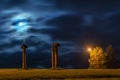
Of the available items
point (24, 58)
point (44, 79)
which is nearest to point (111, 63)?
point (24, 58)

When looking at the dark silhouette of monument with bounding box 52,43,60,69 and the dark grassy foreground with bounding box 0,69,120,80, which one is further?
the dark silhouette of monument with bounding box 52,43,60,69

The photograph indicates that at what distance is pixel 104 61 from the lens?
101m

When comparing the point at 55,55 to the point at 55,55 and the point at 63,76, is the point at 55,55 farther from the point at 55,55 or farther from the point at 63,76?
the point at 63,76

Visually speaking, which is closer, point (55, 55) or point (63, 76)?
point (63, 76)

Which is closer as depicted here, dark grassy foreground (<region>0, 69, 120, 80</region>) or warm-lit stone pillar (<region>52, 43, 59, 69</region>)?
dark grassy foreground (<region>0, 69, 120, 80</region>)

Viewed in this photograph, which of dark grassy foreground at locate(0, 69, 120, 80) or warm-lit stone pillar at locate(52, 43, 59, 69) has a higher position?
warm-lit stone pillar at locate(52, 43, 59, 69)

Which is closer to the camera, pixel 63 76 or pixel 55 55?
pixel 63 76

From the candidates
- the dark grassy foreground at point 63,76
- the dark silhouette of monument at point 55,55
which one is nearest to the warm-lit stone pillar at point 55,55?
the dark silhouette of monument at point 55,55

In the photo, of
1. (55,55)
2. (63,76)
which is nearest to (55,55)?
(55,55)

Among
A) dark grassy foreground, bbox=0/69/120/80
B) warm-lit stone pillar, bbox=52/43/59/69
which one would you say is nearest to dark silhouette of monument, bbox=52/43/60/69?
warm-lit stone pillar, bbox=52/43/59/69

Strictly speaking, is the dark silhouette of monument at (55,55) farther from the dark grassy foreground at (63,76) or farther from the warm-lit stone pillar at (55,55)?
the dark grassy foreground at (63,76)

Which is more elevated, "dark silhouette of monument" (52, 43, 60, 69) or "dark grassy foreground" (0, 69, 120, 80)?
"dark silhouette of monument" (52, 43, 60, 69)

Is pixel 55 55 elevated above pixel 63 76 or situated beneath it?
elevated above

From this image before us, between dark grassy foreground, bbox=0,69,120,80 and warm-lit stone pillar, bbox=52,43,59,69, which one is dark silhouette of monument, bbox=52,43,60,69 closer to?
warm-lit stone pillar, bbox=52,43,59,69
